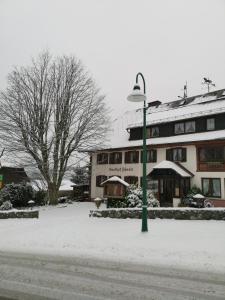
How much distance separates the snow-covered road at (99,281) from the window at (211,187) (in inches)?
680

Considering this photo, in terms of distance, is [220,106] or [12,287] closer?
[12,287]

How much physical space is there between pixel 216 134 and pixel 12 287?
72.2 feet

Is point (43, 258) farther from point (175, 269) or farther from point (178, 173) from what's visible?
point (178, 173)

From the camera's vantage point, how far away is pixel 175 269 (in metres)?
8.02

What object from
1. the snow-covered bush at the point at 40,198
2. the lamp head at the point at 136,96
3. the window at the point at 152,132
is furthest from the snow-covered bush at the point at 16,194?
the lamp head at the point at 136,96

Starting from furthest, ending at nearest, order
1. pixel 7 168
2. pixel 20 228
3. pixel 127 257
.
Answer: pixel 7 168 < pixel 20 228 < pixel 127 257

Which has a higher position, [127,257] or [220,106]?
[220,106]

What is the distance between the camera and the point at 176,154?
26.8m

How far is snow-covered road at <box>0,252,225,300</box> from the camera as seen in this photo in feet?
20.3

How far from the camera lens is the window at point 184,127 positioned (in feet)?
89.6

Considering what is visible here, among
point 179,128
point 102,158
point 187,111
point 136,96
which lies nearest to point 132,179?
point 102,158

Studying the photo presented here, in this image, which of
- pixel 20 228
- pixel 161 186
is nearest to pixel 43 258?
pixel 20 228

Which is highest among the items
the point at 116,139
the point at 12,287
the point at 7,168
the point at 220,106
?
the point at 220,106

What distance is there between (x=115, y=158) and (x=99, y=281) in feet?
79.3
